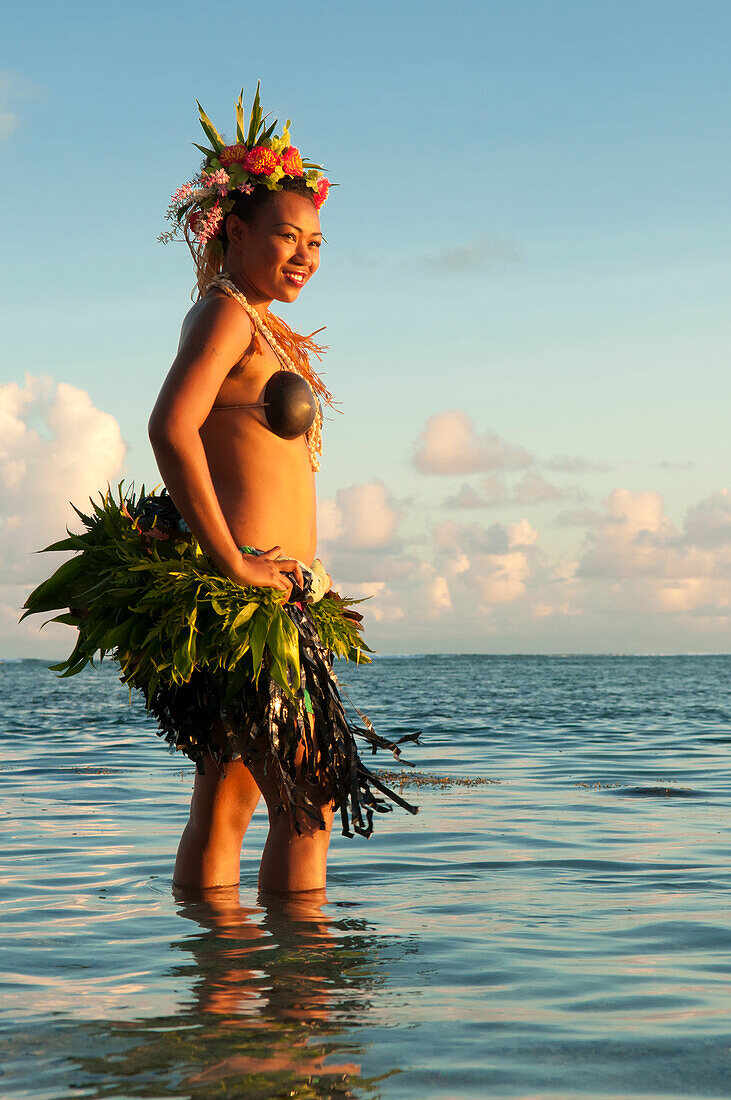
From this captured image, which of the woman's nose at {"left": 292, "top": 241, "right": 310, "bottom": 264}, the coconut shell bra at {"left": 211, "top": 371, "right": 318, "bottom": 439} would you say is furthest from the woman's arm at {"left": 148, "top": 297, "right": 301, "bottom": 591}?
the woman's nose at {"left": 292, "top": 241, "right": 310, "bottom": 264}

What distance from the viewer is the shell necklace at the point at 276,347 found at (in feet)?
13.3

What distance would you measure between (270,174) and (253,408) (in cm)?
94

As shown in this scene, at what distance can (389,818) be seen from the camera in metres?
7.67

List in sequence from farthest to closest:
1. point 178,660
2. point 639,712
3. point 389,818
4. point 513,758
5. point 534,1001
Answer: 1. point 639,712
2. point 513,758
3. point 389,818
4. point 178,660
5. point 534,1001

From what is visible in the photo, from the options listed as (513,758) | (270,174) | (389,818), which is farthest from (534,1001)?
(513,758)

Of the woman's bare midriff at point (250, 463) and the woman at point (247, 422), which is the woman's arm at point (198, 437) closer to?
the woman at point (247, 422)

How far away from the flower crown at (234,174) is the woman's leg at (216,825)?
211cm

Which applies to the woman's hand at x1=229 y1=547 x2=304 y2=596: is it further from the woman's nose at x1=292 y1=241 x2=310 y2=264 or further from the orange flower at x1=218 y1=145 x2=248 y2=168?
the orange flower at x1=218 y1=145 x2=248 y2=168

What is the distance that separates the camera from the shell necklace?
4.05 m

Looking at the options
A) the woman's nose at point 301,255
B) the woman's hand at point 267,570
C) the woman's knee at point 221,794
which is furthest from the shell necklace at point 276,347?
the woman's knee at point 221,794

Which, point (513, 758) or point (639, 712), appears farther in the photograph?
point (639, 712)

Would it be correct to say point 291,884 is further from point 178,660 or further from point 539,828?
point 539,828

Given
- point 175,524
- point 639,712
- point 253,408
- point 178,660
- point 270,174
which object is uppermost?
point 270,174

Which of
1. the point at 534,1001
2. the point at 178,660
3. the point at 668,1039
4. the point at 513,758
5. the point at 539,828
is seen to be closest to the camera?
the point at 668,1039
